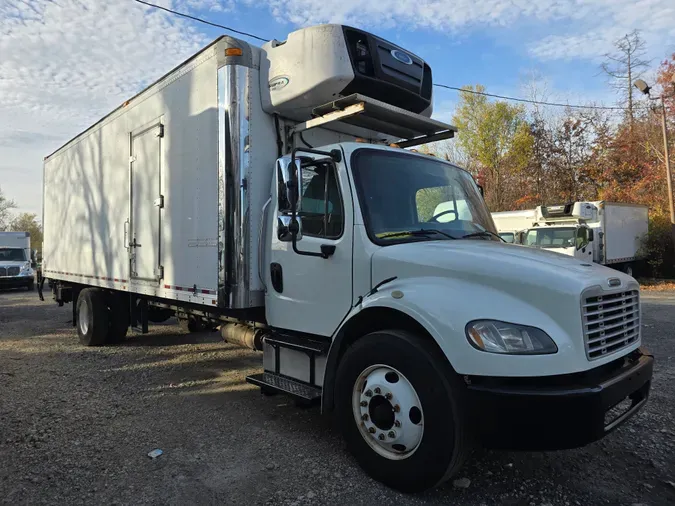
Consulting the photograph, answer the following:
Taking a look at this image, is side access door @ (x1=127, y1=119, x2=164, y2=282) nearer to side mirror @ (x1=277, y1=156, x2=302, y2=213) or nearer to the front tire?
side mirror @ (x1=277, y1=156, x2=302, y2=213)

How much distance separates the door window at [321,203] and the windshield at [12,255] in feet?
74.7

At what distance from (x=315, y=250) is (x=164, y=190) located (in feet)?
8.39

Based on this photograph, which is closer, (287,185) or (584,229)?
(287,185)

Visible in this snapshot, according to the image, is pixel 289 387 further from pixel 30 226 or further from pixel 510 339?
pixel 30 226

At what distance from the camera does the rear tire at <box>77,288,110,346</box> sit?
7.59 m

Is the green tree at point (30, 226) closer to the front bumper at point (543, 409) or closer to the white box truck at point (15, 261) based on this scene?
the white box truck at point (15, 261)

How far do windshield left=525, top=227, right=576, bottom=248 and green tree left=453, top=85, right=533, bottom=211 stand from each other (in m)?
16.1

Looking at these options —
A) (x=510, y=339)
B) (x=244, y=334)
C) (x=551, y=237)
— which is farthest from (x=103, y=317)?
(x=551, y=237)

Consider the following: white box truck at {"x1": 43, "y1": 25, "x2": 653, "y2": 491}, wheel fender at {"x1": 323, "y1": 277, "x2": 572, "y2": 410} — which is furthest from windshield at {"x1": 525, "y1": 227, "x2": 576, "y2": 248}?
wheel fender at {"x1": 323, "y1": 277, "x2": 572, "y2": 410}

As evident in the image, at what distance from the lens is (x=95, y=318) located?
7.57 m

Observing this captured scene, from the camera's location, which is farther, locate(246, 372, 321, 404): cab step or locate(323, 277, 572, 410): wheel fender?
locate(246, 372, 321, 404): cab step

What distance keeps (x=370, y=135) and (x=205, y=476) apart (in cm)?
358

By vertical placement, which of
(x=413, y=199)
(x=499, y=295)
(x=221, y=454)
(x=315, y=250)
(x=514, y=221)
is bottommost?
(x=221, y=454)

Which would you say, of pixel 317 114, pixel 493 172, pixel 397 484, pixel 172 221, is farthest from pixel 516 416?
pixel 493 172
